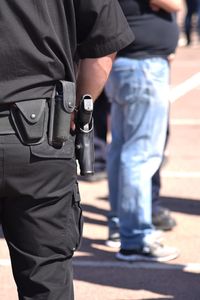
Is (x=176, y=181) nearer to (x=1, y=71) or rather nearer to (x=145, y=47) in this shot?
Answer: (x=145, y=47)

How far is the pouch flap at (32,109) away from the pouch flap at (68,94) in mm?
96

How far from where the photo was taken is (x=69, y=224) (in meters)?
2.90

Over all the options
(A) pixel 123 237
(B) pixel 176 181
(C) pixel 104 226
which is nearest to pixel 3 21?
(A) pixel 123 237

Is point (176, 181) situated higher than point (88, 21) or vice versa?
point (88, 21)

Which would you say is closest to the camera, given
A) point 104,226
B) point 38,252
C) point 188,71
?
point 38,252

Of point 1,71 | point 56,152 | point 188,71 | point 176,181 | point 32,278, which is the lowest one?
point 188,71

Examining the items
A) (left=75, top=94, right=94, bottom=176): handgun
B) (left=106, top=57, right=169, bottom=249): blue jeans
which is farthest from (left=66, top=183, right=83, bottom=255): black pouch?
(left=106, top=57, right=169, bottom=249): blue jeans

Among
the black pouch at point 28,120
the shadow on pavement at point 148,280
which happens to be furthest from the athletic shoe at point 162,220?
the black pouch at point 28,120

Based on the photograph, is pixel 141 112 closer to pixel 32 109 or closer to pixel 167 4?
pixel 167 4

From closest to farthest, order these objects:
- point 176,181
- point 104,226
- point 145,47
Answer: point 145,47 < point 104,226 < point 176,181

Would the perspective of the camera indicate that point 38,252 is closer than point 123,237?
Yes

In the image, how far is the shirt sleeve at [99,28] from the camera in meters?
2.88

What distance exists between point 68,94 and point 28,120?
19 centimetres

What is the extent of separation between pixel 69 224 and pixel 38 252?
154mm
